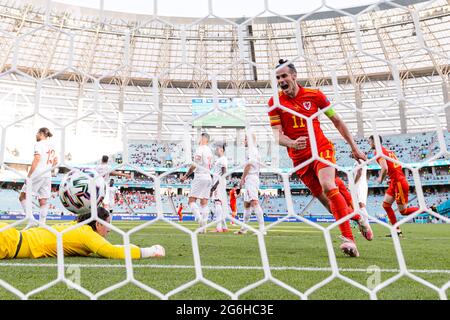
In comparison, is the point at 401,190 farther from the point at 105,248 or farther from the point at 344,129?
the point at 105,248

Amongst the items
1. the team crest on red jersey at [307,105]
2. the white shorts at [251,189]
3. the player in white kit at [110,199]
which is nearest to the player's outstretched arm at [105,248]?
the team crest on red jersey at [307,105]

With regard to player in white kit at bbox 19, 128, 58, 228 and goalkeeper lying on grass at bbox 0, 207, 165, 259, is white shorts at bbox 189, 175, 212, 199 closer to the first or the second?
player in white kit at bbox 19, 128, 58, 228

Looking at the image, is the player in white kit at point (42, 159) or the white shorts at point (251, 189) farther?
the white shorts at point (251, 189)

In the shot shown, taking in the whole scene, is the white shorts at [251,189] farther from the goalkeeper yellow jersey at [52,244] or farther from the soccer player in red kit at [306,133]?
the goalkeeper yellow jersey at [52,244]

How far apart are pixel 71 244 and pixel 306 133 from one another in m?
1.70

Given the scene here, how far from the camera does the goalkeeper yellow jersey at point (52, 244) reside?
2.18 m

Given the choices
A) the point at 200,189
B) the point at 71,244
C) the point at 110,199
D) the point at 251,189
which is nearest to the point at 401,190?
the point at 251,189

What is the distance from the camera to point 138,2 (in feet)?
6.18

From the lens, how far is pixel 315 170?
2668 millimetres

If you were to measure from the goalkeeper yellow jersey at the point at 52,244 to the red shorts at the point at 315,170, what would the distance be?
4.31 feet

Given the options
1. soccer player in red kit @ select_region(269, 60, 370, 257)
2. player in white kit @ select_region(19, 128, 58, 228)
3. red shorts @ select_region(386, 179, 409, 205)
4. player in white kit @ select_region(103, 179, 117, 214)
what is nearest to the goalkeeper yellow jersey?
player in white kit @ select_region(19, 128, 58, 228)
